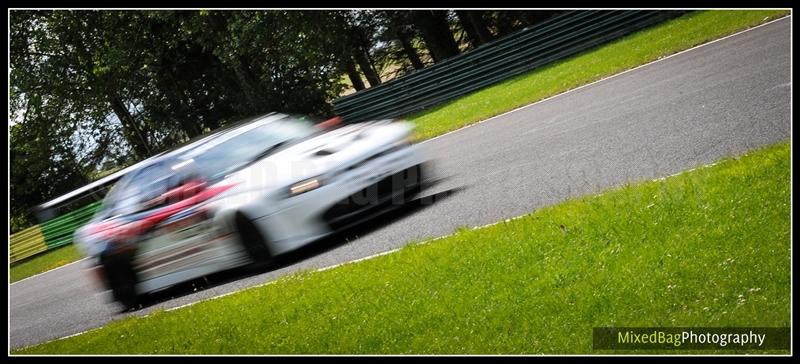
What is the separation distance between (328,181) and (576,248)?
8.49ft

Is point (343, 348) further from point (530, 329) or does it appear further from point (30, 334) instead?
point (30, 334)

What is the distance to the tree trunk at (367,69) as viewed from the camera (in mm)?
14849

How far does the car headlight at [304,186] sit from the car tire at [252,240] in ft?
1.62

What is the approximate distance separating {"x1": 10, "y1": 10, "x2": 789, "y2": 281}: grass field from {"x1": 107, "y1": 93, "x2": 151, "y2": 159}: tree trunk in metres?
5.15

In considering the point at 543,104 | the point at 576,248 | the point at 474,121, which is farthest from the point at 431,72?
the point at 576,248

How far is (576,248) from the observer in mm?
4973

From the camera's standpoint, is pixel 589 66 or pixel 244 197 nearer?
pixel 244 197

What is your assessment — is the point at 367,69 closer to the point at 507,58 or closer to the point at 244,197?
the point at 507,58

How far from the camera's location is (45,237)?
18312mm

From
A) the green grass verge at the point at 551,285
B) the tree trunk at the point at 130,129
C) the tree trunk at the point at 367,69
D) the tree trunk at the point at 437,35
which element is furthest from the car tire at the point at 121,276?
the tree trunk at the point at 437,35

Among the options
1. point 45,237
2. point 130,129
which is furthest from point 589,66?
point 45,237

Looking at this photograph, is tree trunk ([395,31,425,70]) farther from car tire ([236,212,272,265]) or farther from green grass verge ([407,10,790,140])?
car tire ([236,212,272,265])

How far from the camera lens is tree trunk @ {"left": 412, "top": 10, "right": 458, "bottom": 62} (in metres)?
19.2

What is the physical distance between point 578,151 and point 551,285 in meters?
3.50
